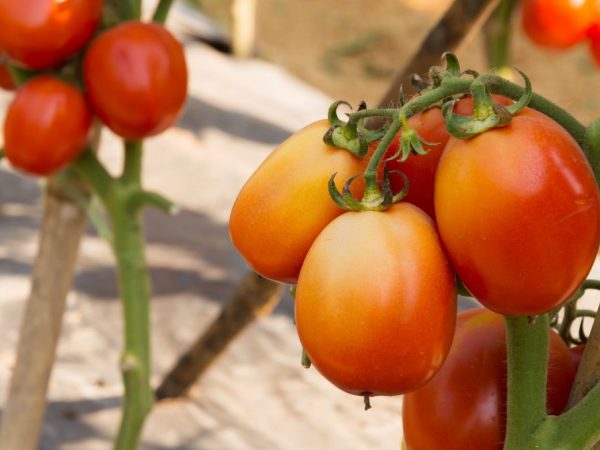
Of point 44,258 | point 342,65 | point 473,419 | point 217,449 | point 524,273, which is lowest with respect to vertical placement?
point 342,65

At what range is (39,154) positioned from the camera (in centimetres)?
144

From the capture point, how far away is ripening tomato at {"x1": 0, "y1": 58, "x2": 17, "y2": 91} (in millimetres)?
1591

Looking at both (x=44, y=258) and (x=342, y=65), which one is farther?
(x=342, y=65)

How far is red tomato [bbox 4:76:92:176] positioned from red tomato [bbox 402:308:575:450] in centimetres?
94

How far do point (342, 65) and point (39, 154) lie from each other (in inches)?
233

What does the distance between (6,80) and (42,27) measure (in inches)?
10.7

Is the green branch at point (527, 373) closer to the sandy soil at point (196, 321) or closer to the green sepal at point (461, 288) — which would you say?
the green sepal at point (461, 288)

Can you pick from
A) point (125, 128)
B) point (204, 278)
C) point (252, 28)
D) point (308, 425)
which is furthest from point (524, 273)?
point (252, 28)

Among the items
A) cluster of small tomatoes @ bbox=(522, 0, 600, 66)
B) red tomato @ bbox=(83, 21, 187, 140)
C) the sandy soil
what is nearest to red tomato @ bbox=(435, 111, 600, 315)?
the sandy soil

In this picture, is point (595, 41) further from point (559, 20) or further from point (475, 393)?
point (475, 393)

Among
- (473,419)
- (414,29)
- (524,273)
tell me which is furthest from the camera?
(414,29)

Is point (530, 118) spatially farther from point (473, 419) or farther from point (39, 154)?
point (39, 154)

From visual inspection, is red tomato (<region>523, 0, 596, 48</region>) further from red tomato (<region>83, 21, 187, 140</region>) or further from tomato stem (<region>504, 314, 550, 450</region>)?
tomato stem (<region>504, 314, 550, 450</region>)

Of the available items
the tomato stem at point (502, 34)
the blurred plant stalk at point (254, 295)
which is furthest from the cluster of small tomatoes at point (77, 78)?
the tomato stem at point (502, 34)
